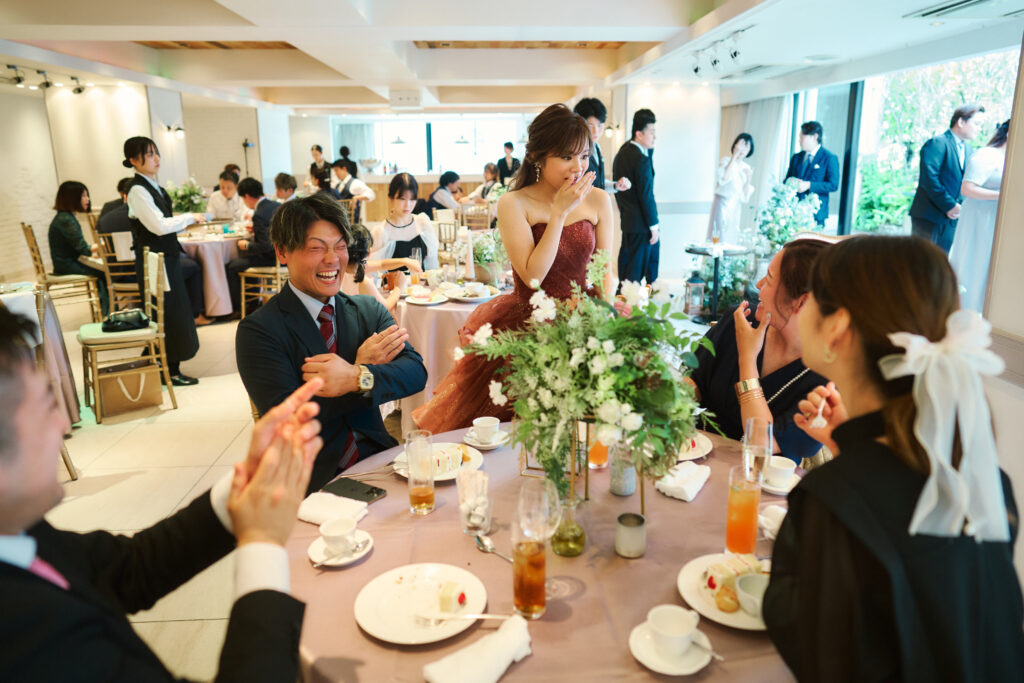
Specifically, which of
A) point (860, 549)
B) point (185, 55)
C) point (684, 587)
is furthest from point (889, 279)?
point (185, 55)

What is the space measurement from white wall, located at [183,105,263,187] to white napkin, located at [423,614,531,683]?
48.3 feet

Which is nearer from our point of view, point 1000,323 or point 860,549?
point 860,549

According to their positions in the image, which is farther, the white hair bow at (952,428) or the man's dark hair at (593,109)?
the man's dark hair at (593,109)

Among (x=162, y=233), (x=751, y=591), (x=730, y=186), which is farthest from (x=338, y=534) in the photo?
(x=730, y=186)

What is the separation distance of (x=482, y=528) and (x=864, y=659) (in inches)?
30.4

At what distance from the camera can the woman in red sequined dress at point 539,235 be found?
2.74 m

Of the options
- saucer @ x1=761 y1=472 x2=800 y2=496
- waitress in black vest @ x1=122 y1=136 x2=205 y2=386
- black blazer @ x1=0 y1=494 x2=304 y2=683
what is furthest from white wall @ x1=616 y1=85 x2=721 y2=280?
black blazer @ x1=0 y1=494 x2=304 y2=683

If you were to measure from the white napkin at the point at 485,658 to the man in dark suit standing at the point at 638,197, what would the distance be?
5571mm

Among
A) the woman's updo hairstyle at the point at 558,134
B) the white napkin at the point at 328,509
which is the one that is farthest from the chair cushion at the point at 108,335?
the white napkin at the point at 328,509

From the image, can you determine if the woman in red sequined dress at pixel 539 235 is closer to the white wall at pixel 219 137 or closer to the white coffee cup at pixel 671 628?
the white coffee cup at pixel 671 628

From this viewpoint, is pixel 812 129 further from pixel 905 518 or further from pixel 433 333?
pixel 905 518

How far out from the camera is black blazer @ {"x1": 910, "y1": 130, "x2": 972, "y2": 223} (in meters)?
5.38

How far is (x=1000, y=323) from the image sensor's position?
2275 millimetres

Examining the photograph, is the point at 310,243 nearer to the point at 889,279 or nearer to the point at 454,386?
the point at 454,386
